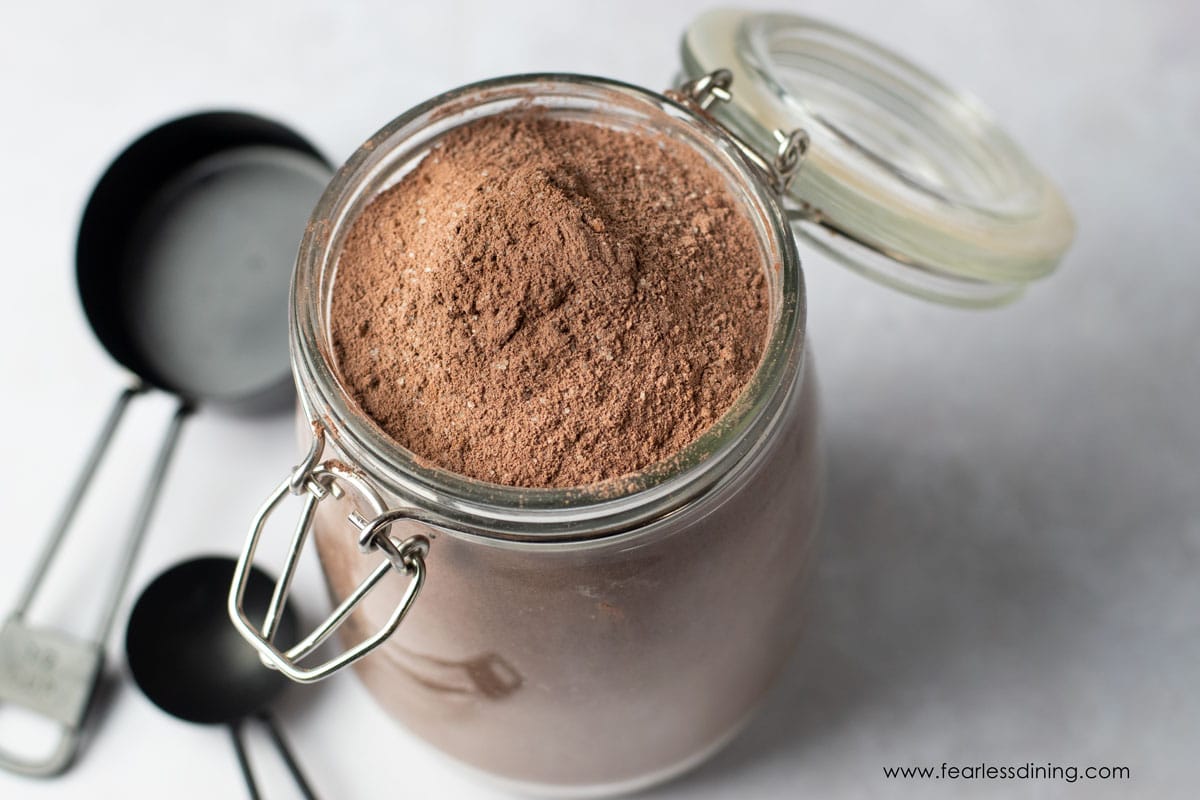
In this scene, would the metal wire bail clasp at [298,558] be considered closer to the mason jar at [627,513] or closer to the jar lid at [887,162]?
the mason jar at [627,513]

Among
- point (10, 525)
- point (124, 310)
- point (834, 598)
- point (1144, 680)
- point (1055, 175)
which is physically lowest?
point (10, 525)

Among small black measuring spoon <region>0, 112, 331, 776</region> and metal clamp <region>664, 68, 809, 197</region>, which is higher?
metal clamp <region>664, 68, 809, 197</region>

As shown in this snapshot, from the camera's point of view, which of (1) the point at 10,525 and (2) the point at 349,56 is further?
(2) the point at 349,56

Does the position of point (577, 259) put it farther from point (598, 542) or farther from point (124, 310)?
point (124, 310)

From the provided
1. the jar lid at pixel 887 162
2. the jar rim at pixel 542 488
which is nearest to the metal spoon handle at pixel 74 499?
the jar rim at pixel 542 488

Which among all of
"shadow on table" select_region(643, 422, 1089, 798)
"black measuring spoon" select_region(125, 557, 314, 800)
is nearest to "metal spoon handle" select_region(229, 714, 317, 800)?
"black measuring spoon" select_region(125, 557, 314, 800)

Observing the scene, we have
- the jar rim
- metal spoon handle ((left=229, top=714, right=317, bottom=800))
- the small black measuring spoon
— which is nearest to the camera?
the jar rim

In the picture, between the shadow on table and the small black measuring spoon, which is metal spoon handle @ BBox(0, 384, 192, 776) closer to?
the small black measuring spoon

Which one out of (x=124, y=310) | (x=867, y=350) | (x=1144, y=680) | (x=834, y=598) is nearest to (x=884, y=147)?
(x=867, y=350)
